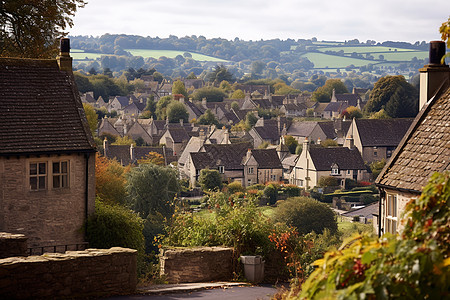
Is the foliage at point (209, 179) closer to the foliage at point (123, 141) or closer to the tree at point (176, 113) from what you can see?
the foliage at point (123, 141)

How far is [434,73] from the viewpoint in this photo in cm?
1574

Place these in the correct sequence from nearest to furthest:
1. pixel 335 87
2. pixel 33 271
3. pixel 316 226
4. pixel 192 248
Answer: pixel 33 271
pixel 192 248
pixel 316 226
pixel 335 87

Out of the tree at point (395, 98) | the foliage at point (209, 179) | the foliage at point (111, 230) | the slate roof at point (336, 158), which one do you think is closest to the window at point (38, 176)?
the foliage at point (111, 230)

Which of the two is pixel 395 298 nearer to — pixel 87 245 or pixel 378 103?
pixel 87 245

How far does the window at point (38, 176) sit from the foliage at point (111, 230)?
1.79 metres

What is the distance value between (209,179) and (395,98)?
181 feet

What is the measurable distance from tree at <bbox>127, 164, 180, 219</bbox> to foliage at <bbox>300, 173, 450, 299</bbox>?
43753 millimetres

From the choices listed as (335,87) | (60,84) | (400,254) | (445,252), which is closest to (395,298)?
(400,254)

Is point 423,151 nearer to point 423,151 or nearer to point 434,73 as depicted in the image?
point 423,151

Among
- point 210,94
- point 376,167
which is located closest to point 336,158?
point 376,167

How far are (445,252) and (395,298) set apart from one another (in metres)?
0.72

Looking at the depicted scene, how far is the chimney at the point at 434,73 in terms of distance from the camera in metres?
15.7

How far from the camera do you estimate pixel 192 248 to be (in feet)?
50.2

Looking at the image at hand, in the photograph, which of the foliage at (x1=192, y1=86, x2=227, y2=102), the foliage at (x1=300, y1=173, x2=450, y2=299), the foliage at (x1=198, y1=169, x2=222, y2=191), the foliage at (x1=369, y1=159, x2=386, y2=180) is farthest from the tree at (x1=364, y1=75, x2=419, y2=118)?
the foliage at (x1=300, y1=173, x2=450, y2=299)
